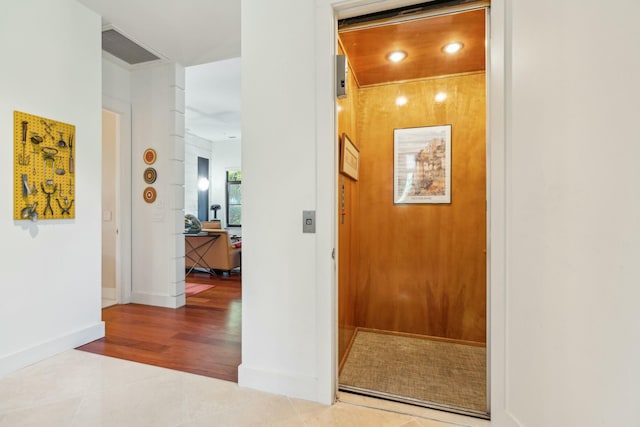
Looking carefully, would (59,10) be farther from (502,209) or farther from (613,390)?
(613,390)

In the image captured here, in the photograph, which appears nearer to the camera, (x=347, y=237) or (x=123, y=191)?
(x=347, y=237)

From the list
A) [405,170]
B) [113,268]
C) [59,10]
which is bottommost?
[113,268]

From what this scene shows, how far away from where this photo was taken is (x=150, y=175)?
363cm

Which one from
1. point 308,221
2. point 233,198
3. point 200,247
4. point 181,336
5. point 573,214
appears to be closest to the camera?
point 573,214

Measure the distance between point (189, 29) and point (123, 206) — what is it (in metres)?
2.20

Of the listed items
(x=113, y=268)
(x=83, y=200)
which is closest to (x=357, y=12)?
(x=83, y=200)

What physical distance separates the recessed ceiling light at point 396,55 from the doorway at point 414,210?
1 cm

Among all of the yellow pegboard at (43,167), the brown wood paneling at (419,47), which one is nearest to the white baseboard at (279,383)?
the yellow pegboard at (43,167)

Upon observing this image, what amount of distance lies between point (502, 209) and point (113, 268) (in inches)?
171

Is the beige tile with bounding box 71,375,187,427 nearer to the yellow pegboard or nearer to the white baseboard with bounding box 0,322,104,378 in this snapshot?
the white baseboard with bounding box 0,322,104,378

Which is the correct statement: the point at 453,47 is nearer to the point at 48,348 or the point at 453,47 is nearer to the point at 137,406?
the point at 137,406

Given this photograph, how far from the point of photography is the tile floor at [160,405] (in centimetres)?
157

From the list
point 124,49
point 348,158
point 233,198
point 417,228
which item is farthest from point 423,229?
point 233,198

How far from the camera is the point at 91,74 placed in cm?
263
